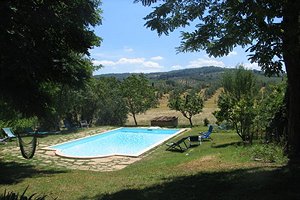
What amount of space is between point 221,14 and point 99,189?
175 inches

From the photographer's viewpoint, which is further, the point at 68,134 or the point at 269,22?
the point at 68,134

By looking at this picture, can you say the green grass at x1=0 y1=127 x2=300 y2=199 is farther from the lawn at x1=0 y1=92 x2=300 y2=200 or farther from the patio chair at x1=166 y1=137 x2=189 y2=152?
the patio chair at x1=166 y1=137 x2=189 y2=152

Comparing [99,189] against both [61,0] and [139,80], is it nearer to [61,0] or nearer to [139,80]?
[61,0]

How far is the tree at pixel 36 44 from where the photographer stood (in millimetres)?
5863

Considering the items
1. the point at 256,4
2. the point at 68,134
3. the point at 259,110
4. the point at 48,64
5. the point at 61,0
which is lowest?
the point at 68,134

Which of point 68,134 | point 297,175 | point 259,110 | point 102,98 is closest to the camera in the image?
point 297,175

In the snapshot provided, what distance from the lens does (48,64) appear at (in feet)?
22.4

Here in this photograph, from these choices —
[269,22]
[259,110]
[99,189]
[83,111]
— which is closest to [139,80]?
[83,111]

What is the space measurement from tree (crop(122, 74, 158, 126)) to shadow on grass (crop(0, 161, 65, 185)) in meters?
15.8

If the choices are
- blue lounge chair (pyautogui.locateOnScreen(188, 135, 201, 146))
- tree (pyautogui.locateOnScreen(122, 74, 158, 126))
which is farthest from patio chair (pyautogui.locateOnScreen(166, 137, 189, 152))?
tree (pyautogui.locateOnScreen(122, 74, 158, 126))

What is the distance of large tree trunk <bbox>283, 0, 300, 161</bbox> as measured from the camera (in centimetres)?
536

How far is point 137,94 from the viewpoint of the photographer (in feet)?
93.7

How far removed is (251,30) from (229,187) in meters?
2.69

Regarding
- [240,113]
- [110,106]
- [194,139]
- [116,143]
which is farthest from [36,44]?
[110,106]
